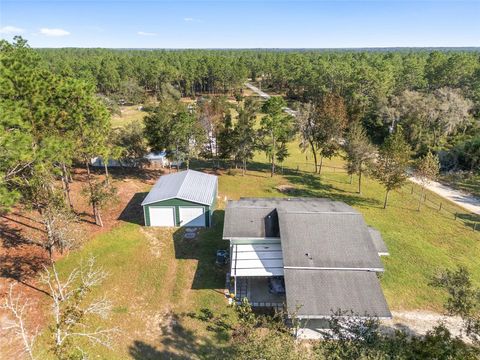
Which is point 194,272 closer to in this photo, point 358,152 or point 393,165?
point 393,165

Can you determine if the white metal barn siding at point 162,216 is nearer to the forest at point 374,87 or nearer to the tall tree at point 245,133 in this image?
the tall tree at point 245,133

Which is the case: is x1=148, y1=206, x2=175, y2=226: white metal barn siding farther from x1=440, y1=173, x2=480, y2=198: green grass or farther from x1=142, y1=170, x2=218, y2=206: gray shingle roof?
x1=440, y1=173, x2=480, y2=198: green grass

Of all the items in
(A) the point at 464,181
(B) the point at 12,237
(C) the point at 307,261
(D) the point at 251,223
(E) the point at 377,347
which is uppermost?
(E) the point at 377,347

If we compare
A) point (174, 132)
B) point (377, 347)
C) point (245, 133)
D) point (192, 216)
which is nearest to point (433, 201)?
point (245, 133)

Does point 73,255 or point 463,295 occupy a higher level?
point 463,295

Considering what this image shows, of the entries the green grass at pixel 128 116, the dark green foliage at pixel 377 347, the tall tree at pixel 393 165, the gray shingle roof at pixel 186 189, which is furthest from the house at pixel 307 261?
the green grass at pixel 128 116

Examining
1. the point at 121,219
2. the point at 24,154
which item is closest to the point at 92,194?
the point at 121,219

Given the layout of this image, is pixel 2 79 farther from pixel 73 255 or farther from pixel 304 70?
pixel 304 70
